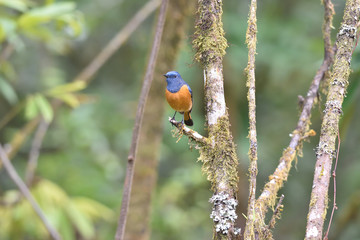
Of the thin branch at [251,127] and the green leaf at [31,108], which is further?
the green leaf at [31,108]

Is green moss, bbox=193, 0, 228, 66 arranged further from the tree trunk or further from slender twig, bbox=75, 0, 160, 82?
slender twig, bbox=75, 0, 160, 82

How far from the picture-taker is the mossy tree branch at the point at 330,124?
5.13 feet

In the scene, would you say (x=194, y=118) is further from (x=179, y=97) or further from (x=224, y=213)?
(x=224, y=213)

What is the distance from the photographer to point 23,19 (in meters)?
3.10

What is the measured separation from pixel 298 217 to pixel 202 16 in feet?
21.4

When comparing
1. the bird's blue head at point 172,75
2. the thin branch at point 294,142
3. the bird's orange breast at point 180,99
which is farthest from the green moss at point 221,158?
the bird's blue head at point 172,75

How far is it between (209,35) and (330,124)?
0.63 m

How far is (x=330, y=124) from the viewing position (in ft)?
5.64

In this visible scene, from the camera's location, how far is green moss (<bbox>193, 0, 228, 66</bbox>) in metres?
1.73

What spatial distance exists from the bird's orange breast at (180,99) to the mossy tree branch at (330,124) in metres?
1.14

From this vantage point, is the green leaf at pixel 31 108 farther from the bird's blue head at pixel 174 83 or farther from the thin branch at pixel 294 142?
the thin branch at pixel 294 142

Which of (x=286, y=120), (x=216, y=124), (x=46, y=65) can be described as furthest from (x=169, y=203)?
(x=216, y=124)

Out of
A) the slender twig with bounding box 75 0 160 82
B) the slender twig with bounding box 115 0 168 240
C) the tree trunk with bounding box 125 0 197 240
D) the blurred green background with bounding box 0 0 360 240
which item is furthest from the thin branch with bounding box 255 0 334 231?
the blurred green background with bounding box 0 0 360 240

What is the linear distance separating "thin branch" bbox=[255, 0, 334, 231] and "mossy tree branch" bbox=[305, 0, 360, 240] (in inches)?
8.4
